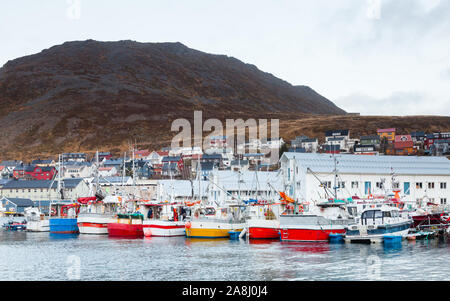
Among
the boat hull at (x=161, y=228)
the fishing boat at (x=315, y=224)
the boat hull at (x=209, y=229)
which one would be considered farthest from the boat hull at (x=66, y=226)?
the fishing boat at (x=315, y=224)

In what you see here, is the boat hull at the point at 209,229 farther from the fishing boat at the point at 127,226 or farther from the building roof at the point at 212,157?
the building roof at the point at 212,157

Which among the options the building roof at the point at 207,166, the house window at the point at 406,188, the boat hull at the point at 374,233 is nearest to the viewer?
the boat hull at the point at 374,233

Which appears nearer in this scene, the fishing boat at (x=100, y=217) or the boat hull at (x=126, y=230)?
the boat hull at (x=126, y=230)

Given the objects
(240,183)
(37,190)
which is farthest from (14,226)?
(37,190)

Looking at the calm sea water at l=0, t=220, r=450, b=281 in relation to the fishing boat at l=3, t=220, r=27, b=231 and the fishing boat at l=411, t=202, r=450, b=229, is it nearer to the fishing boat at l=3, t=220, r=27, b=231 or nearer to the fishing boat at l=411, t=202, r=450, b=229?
the fishing boat at l=411, t=202, r=450, b=229

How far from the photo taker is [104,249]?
50406 millimetres

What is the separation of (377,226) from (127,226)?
31.2 metres

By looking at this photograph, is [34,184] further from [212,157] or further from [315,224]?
[315,224]

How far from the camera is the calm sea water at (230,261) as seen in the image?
33.2 metres

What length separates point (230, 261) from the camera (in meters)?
40.0

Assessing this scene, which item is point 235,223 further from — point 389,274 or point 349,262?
point 389,274

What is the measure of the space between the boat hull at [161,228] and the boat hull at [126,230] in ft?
8.41

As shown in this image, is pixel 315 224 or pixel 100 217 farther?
pixel 100 217
